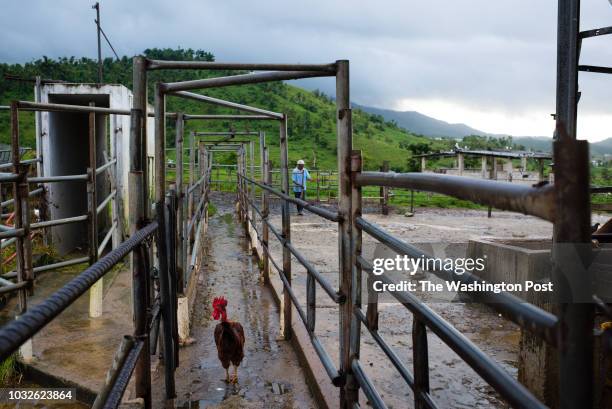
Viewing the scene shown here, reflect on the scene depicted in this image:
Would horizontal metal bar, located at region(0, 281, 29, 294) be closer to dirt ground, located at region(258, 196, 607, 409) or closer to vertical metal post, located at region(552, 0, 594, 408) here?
dirt ground, located at region(258, 196, 607, 409)

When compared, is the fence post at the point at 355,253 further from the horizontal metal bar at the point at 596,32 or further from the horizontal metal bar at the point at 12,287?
the horizontal metal bar at the point at 12,287

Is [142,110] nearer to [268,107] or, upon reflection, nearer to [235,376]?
[235,376]

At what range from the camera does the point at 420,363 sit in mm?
1451

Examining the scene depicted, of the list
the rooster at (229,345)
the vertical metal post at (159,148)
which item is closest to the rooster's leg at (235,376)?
the rooster at (229,345)

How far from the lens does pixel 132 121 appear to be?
257 centimetres

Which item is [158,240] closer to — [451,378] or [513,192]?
[451,378]

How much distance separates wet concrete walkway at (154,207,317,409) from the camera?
10.3ft

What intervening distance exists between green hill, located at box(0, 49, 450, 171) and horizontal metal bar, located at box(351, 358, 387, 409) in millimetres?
29673

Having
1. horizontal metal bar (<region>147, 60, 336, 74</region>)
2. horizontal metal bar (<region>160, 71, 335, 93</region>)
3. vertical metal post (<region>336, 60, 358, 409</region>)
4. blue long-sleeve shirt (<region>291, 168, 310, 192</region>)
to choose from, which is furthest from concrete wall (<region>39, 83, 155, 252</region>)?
blue long-sleeve shirt (<region>291, 168, 310, 192</region>)

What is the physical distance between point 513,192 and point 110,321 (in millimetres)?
4109

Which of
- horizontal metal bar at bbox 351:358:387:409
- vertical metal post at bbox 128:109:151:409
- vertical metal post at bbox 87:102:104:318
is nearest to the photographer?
horizontal metal bar at bbox 351:358:387:409

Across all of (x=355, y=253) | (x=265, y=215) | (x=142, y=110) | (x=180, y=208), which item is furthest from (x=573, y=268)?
(x=265, y=215)

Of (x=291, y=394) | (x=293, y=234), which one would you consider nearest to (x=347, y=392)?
(x=291, y=394)

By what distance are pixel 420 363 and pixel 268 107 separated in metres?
54.2
